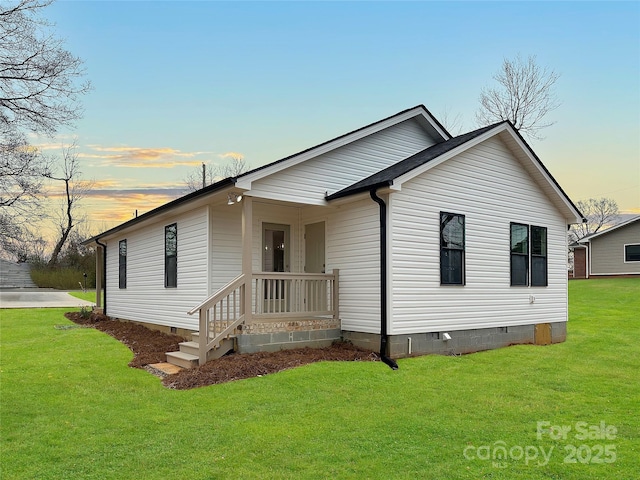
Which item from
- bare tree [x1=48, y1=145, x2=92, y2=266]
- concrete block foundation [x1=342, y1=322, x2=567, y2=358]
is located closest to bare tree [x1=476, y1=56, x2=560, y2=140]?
concrete block foundation [x1=342, y1=322, x2=567, y2=358]

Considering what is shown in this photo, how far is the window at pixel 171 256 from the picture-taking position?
523 inches

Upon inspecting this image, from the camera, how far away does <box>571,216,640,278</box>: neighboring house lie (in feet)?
113

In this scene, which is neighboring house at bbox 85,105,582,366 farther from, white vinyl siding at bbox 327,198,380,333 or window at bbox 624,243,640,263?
window at bbox 624,243,640,263

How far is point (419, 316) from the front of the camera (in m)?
10.6

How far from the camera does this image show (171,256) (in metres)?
13.6

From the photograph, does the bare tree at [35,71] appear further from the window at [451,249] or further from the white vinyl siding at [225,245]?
the window at [451,249]

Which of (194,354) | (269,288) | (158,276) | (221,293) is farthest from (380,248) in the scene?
(158,276)

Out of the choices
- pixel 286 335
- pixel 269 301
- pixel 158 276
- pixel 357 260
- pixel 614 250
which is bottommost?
pixel 286 335

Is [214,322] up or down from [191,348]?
up

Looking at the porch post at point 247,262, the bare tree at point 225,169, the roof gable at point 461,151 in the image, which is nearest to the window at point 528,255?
the roof gable at point 461,151

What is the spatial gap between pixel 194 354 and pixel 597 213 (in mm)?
65646

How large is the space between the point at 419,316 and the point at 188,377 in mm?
4660

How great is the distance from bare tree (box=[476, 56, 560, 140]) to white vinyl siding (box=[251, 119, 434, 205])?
15.5 m

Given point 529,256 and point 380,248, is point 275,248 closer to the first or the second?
point 380,248
